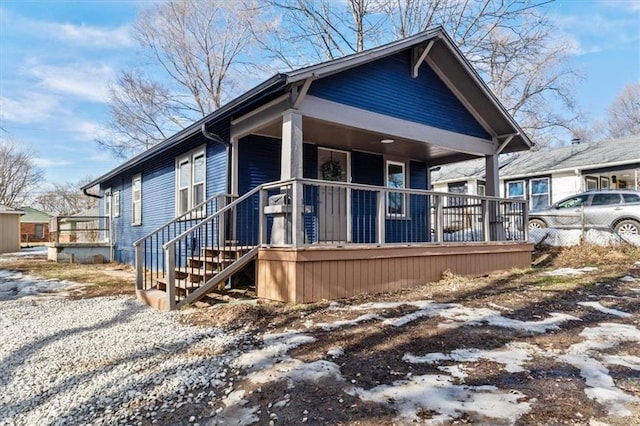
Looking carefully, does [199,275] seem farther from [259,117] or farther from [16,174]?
[16,174]

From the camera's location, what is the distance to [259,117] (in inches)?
279

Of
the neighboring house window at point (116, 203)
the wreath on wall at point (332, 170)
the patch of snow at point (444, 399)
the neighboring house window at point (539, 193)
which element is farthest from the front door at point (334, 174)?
the neighboring house window at point (539, 193)

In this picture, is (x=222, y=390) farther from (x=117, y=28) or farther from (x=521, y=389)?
(x=117, y=28)

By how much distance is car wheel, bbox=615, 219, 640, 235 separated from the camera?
11.3 metres

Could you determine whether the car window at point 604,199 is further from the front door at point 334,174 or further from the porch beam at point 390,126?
the front door at point 334,174

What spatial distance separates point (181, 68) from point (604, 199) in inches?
839

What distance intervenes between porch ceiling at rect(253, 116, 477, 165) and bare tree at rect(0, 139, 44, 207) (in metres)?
41.0

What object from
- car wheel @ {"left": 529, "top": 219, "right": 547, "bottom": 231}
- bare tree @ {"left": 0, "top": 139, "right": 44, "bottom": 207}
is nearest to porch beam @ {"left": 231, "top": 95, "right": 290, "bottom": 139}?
car wheel @ {"left": 529, "top": 219, "right": 547, "bottom": 231}

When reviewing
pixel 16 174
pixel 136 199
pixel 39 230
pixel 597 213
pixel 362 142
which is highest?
pixel 16 174

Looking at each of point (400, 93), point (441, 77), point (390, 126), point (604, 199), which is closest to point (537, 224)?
point (604, 199)

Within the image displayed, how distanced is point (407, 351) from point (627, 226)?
10.7 meters

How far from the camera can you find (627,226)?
11469 millimetres

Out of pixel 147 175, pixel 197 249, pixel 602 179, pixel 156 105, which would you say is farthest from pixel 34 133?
pixel 602 179

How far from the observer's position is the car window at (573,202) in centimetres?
1270
